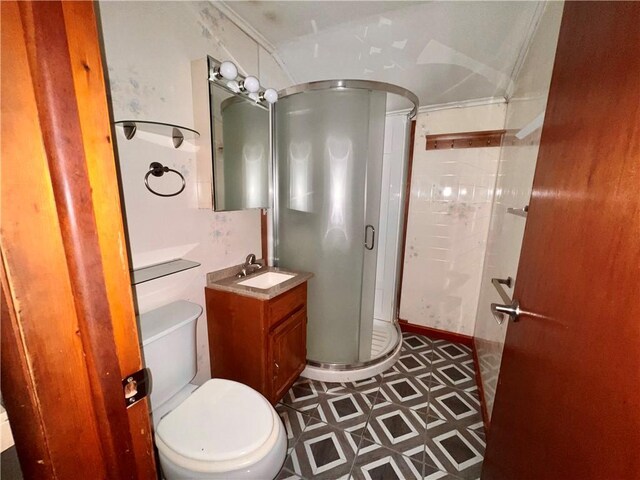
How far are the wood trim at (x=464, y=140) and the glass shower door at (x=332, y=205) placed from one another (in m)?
0.78

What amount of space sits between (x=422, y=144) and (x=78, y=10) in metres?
2.36

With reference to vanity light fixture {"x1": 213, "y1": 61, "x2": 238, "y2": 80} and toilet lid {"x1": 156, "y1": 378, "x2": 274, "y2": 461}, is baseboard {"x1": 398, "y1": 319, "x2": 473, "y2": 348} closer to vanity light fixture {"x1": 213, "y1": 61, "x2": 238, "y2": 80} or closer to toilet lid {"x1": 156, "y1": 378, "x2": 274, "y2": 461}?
toilet lid {"x1": 156, "y1": 378, "x2": 274, "y2": 461}

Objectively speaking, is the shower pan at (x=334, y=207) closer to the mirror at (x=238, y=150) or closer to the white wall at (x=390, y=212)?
the mirror at (x=238, y=150)

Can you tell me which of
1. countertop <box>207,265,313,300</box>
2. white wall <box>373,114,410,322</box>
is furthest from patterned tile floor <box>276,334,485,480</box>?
countertop <box>207,265,313,300</box>

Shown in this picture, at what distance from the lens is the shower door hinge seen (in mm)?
489

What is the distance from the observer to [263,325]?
1345 mm

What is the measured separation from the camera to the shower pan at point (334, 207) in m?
1.67

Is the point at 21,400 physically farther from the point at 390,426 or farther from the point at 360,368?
the point at 360,368

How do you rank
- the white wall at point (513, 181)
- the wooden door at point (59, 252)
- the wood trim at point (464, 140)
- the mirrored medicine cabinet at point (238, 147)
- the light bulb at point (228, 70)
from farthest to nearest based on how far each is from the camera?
the wood trim at point (464, 140)
the mirrored medicine cabinet at point (238, 147)
the light bulb at point (228, 70)
the white wall at point (513, 181)
the wooden door at point (59, 252)

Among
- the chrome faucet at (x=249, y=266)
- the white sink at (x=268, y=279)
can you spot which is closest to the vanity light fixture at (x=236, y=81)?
the chrome faucet at (x=249, y=266)

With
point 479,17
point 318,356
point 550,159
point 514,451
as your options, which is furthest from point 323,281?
point 479,17

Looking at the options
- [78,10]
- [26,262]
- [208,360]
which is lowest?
[208,360]

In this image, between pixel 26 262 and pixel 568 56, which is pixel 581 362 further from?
pixel 26 262

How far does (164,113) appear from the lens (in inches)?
47.0
